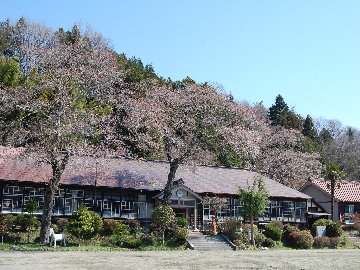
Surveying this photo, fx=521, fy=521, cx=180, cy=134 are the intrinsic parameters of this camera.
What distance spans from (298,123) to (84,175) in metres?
40.9

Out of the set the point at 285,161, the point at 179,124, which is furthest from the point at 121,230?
the point at 285,161

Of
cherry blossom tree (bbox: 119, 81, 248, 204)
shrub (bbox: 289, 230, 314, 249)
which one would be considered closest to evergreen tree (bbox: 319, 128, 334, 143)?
shrub (bbox: 289, 230, 314, 249)

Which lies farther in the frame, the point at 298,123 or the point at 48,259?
the point at 298,123

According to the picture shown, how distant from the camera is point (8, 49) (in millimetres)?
49062

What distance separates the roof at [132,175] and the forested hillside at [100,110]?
4.76 feet

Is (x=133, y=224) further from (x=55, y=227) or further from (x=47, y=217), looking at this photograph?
(x=47, y=217)

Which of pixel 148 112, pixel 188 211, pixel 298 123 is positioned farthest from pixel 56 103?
pixel 298 123

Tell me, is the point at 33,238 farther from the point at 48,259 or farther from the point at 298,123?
the point at 298,123

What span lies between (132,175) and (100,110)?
7.52 metres

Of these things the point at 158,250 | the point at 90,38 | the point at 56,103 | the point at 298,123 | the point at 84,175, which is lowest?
the point at 158,250

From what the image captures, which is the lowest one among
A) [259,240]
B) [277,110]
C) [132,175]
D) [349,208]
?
[259,240]

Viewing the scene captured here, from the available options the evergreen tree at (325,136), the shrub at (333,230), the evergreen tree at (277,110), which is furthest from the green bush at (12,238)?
the evergreen tree at (325,136)

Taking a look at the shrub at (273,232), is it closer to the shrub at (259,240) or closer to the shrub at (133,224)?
the shrub at (259,240)

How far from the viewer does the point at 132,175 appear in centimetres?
4066
